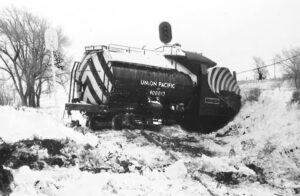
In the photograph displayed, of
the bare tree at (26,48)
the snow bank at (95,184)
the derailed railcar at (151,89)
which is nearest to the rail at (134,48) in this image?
the derailed railcar at (151,89)

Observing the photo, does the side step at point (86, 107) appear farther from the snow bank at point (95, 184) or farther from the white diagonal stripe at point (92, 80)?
the snow bank at point (95, 184)

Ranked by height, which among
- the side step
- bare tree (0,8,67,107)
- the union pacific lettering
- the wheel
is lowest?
the wheel

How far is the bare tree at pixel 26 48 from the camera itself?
143 ft

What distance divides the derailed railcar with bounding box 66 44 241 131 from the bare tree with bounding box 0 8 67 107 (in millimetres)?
32129

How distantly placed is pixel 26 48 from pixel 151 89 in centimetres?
3529

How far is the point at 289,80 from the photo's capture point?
2427 inches

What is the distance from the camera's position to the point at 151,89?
12539 millimetres

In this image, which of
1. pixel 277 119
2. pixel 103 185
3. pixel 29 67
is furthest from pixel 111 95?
pixel 29 67

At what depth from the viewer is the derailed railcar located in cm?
1170

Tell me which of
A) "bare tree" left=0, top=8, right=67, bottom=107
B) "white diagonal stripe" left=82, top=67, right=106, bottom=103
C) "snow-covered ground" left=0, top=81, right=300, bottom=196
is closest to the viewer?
"snow-covered ground" left=0, top=81, right=300, bottom=196

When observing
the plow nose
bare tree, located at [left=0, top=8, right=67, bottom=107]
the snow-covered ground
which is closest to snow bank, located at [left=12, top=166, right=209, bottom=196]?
the snow-covered ground

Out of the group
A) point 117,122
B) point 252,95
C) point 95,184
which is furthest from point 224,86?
point 95,184

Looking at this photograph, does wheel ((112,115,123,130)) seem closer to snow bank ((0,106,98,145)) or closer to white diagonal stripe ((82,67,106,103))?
white diagonal stripe ((82,67,106,103))

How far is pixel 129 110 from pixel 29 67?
114 feet
